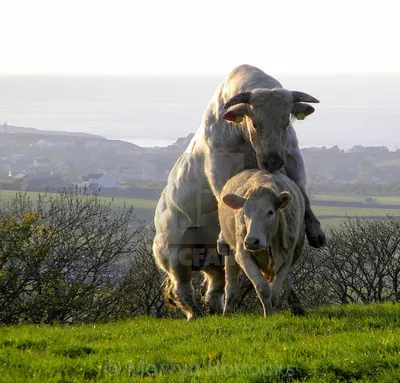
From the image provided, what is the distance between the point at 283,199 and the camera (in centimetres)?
1169

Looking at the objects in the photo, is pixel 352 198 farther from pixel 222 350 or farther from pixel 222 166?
pixel 222 350

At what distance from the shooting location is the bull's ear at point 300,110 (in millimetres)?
12805

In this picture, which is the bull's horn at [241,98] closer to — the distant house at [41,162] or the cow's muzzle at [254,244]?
the cow's muzzle at [254,244]

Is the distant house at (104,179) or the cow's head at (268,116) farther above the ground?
Result: the cow's head at (268,116)

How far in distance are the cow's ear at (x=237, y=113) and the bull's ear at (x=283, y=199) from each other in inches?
61.2

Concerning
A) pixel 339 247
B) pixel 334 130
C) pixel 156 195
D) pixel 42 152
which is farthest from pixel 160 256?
pixel 334 130

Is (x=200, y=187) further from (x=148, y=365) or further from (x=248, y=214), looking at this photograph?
(x=148, y=365)

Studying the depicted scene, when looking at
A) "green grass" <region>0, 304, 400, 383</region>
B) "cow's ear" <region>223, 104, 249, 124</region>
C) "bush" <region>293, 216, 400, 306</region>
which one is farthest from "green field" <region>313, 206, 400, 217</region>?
"green grass" <region>0, 304, 400, 383</region>

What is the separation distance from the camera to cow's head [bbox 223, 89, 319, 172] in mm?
12344

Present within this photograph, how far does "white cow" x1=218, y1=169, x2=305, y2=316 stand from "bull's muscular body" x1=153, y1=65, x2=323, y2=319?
43 centimetres

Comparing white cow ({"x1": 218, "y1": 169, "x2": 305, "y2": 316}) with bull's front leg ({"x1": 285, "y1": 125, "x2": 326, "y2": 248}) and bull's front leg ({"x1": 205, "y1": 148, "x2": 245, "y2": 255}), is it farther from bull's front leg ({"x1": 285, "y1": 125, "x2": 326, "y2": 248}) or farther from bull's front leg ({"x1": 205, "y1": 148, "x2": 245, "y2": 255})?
bull's front leg ({"x1": 205, "y1": 148, "x2": 245, "y2": 255})

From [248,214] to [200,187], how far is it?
2.82m

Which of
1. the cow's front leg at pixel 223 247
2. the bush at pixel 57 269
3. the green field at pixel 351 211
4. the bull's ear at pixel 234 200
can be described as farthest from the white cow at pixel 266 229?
the green field at pixel 351 211

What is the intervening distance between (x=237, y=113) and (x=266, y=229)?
6.30 ft
